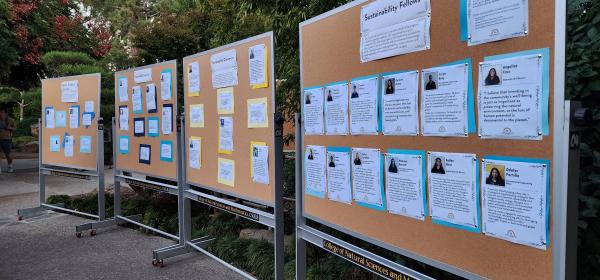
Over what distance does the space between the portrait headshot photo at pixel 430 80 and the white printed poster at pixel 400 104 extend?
0.05m

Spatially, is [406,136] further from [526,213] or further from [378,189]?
[526,213]

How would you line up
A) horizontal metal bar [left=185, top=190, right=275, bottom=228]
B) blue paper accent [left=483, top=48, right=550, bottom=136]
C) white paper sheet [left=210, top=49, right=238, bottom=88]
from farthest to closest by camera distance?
white paper sheet [left=210, top=49, right=238, bottom=88], horizontal metal bar [left=185, top=190, right=275, bottom=228], blue paper accent [left=483, top=48, right=550, bottom=136]

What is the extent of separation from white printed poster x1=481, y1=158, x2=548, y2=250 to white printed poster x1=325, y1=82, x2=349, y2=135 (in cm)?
103

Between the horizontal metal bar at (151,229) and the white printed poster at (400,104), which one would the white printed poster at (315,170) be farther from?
the horizontal metal bar at (151,229)

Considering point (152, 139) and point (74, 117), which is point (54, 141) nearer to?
point (74, 117)

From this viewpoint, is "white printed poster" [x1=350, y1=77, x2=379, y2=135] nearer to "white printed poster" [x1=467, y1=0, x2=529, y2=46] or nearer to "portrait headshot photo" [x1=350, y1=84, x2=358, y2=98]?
"portrait headshot photo" [x1=350, y1=84, x2=358, y2=98]

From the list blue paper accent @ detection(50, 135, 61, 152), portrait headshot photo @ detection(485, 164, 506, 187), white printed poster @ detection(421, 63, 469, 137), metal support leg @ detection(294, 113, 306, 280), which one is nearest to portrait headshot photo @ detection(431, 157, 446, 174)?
white printed poster @ detection(421, 63, 469, 137)

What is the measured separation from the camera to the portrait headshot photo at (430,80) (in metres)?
2.11

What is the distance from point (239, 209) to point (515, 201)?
2.68m

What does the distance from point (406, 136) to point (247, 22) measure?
6.26 metres

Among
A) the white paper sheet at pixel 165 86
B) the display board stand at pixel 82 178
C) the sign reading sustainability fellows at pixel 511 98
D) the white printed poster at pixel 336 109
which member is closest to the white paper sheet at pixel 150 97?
the white paper sheet at pixel 165 86

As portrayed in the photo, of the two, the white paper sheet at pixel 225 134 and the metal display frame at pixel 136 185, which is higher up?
the white paper sheet at pixel 225 134

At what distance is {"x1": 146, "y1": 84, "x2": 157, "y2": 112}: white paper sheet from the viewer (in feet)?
18.3

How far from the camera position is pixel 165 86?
5383 millimetres
